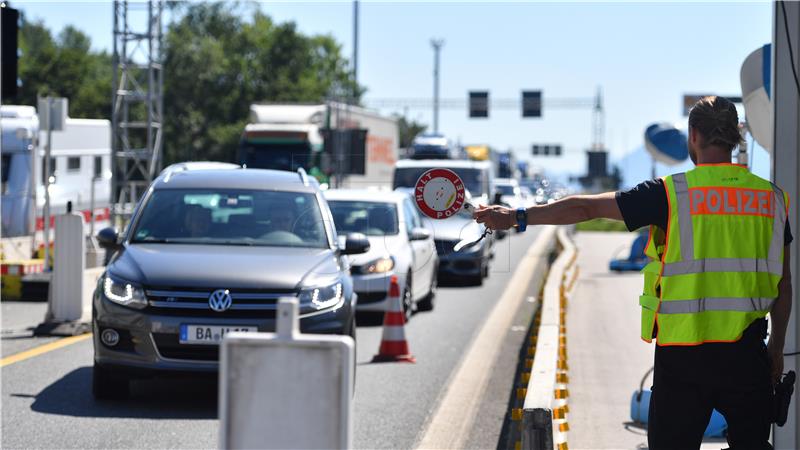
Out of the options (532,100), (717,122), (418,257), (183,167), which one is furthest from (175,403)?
(532,100)

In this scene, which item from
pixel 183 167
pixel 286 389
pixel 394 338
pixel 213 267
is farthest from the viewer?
pixel 394 338

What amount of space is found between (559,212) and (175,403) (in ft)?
17.2

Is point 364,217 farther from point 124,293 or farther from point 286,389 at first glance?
point 286,389

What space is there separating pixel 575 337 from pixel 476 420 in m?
6.34

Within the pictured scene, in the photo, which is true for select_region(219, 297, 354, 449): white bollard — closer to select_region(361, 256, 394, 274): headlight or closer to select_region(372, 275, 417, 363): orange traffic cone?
select_region(372, 275, 417, 363): orange traffic cone

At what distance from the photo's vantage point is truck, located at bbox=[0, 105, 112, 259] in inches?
1043

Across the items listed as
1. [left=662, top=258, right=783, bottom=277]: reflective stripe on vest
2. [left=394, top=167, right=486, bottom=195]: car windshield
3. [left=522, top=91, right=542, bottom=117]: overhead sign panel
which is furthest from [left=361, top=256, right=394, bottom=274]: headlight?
[left=522, top=91, right=542, bottom=117]: overhead sign panel

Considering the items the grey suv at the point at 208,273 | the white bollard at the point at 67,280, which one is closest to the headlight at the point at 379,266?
the white bollard at the point at 67,280

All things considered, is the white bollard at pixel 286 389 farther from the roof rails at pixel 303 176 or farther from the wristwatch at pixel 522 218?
the roof rails at pixel 303 176

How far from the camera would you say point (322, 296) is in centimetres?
929

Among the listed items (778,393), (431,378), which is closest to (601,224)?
(431,378)

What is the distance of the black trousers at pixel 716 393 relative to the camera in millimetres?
4742

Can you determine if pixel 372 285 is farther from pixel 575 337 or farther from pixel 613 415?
pixel 613 415

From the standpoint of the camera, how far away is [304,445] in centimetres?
403
